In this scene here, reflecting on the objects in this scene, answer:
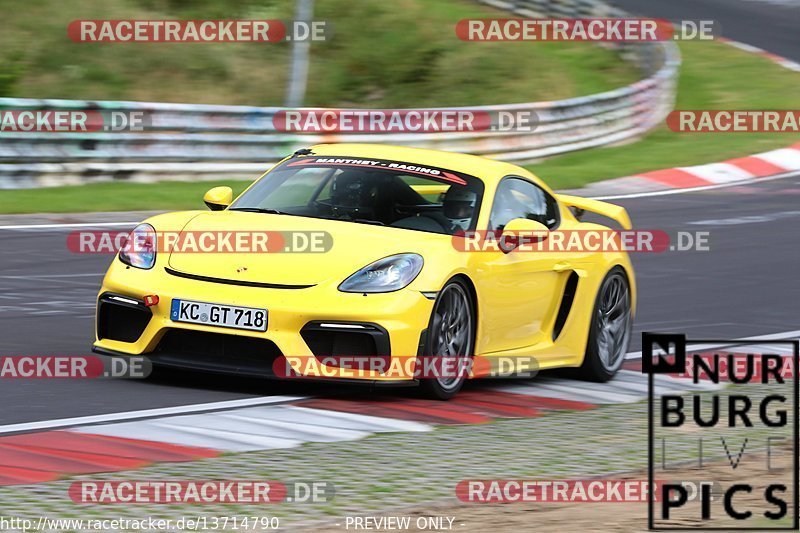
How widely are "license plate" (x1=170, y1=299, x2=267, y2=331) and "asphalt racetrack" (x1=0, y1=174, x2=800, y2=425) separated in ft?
1.25

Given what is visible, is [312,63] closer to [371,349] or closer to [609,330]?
[609,330]

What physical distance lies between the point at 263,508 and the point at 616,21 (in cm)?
2571

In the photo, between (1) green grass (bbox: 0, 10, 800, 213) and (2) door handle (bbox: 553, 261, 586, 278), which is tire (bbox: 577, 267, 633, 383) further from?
(1) green grass (bbox: 0, 10, 800, 213)

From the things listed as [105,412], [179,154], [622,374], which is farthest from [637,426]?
[179,154]

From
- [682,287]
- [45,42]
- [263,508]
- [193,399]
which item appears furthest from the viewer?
[45,42]

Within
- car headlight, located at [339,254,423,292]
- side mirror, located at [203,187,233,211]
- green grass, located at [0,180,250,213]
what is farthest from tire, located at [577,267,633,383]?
green grass, located at [0,180,250,213]

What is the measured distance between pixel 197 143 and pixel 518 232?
9956 millimetres

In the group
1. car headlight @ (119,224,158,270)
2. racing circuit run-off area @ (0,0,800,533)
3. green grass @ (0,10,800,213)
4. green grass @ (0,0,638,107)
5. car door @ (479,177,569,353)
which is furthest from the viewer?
green grass @ (0,0,638,107)

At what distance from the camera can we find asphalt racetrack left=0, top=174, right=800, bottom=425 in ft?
24.7

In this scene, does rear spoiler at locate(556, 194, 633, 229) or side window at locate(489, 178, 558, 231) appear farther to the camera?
rear spoiler at locate(556, 194, 633, 229)

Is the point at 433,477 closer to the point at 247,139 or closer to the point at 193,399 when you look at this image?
the point at 193,399

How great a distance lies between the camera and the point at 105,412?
706cm

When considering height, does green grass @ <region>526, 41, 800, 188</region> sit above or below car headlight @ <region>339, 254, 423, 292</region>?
above

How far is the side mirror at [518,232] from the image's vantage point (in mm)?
8195
